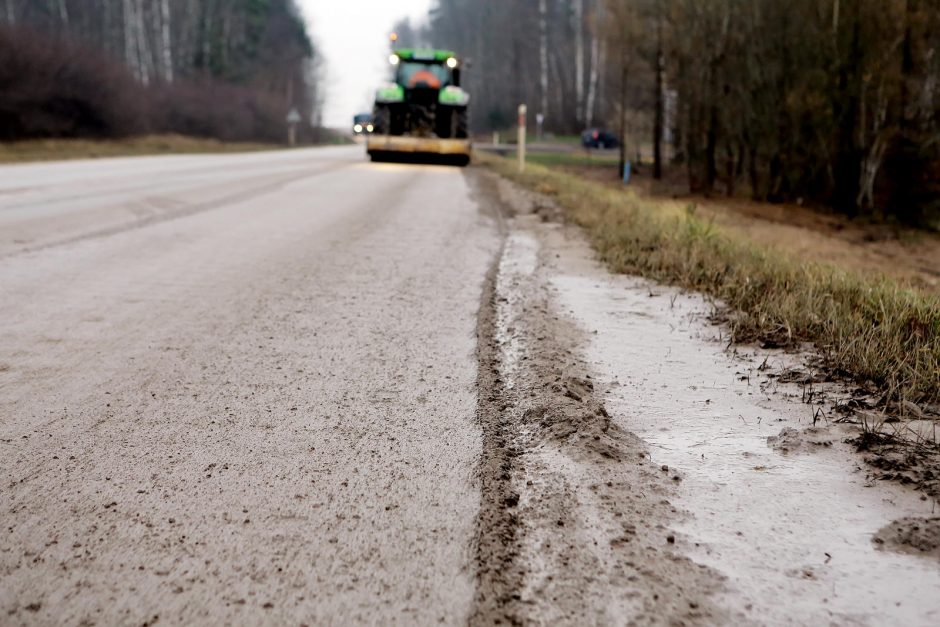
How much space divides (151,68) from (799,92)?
4417cm

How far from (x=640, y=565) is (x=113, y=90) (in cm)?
3482

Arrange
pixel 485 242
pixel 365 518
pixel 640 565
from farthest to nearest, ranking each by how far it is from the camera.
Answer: pixel 485 242 < pixel 365 518 < pixel 640 565

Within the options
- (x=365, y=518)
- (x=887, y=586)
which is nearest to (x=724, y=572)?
(x=887, y=586)

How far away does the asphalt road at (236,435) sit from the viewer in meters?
1.93

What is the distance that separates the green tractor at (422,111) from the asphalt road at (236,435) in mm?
15531

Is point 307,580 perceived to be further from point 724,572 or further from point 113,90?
point 113,90

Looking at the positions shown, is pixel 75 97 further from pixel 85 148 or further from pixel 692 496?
pixel 692 496

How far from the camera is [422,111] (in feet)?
73.4

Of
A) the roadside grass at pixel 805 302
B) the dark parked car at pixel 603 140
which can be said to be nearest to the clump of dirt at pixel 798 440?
the roadside grass at pixel 805 302

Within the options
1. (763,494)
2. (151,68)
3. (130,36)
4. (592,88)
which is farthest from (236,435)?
(592,88)

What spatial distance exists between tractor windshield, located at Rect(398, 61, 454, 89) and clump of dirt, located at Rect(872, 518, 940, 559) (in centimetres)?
2126

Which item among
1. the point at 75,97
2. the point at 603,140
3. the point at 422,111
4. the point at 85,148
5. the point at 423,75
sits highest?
the point at 75,97

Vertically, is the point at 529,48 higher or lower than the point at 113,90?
higher

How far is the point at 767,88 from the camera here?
15828 mm
